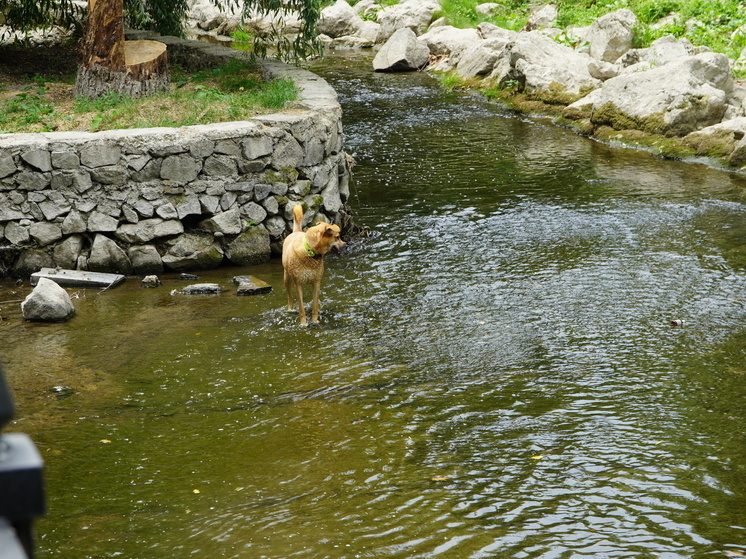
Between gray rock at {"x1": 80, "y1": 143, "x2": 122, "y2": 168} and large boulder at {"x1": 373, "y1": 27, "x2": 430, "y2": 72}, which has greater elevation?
large boulder at {"x1": 373, "y1": 27, "x2": 430, "y2": 72}

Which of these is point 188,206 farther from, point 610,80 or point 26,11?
point 610,80

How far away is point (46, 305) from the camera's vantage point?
822cm

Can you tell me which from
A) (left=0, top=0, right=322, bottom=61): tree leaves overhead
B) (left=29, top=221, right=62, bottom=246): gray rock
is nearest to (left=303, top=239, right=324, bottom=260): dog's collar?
(left=29, top=221, right=62, bottom=246): gray rock

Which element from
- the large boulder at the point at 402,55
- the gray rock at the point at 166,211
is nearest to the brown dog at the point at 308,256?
the gray rock at the point at 166,211

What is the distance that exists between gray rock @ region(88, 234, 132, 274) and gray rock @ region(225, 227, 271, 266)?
128cm

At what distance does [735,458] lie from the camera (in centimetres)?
525

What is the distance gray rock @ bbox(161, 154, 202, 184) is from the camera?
959cm

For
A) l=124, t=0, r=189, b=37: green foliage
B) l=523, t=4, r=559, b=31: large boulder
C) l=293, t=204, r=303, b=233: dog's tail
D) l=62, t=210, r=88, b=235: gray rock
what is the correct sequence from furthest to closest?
l=523, t=4, r=559, b=31: large boulder
l=124, t=0, r=189, b=37: green foliage
l=62, t=210, r=88, b=235: gray rock
l=293, t=204, r=303, b=233: dog's tail

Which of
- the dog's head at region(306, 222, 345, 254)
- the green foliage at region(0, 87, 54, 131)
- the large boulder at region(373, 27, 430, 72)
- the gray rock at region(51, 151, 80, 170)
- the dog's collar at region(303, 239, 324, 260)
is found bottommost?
the dog's collar at region(303, 239, 324, 260)

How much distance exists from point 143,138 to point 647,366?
6.25 meters

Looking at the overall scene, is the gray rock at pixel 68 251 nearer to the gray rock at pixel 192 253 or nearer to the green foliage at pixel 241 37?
the gray rock at pixel 192 253

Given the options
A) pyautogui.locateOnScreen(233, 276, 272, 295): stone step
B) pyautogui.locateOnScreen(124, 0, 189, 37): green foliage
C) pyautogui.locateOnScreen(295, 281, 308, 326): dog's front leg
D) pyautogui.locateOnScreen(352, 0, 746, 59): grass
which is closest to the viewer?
pyautogui.locateOnScreen(295, 281, 308, 326): dog's front leg

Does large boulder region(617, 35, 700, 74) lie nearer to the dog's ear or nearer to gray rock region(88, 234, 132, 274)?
the dog's ear

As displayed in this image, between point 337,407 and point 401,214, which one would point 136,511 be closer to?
point 337,407
